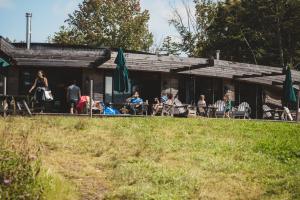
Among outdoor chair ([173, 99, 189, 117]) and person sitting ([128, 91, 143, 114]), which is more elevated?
person sitting ([128, 91, 143, 114])

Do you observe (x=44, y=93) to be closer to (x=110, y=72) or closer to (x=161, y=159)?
(x=110, y=72)

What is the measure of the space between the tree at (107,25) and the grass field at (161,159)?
3125 centimetres

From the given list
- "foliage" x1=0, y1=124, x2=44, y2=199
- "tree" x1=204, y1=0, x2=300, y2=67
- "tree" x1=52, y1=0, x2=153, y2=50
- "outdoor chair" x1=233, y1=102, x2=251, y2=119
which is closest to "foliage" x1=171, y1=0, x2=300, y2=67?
"tree" x1=204, y1=0, x2=300, y2=67

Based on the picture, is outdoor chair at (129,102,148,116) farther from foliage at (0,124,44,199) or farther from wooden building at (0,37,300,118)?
foliage at (0,124,44,199)

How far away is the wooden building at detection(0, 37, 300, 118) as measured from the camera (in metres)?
23.3

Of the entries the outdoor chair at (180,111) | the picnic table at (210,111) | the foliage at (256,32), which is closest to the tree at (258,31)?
the foliage at (256,32)

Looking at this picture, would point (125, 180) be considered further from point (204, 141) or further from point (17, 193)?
point (204, 141)

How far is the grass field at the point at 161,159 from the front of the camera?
8797 millimetres

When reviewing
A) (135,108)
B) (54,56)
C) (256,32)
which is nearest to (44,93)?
(135,108)

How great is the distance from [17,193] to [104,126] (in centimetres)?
732

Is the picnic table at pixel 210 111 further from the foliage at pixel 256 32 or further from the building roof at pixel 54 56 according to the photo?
the foliage at pixel 256 32

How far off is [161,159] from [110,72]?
1365 centimetres

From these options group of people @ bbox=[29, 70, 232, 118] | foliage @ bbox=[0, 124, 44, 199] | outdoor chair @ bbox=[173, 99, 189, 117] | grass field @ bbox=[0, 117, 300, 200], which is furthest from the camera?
outdoor chair @ bbox=[173, 99, 189, 117]

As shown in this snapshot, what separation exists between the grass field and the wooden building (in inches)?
326
